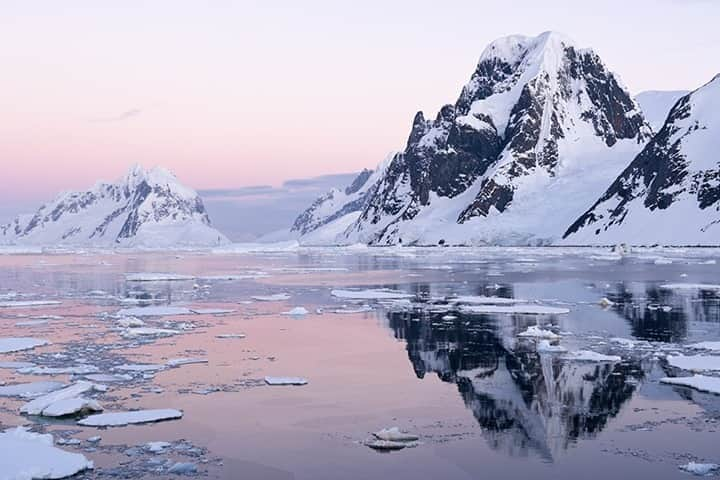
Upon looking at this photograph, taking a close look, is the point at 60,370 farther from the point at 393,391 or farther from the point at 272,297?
the point at 272,297

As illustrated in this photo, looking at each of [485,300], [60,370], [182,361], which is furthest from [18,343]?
[485,300]

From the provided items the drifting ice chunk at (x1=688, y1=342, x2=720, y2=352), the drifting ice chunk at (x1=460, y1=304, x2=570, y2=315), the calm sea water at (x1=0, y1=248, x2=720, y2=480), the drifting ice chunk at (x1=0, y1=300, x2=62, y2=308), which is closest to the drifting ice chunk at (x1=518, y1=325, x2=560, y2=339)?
the calm sea water at (x1=0, y1=248, x2=720, y2=480)

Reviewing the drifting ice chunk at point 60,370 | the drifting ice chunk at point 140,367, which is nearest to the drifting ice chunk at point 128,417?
the drifting ice chunk at point 140,367

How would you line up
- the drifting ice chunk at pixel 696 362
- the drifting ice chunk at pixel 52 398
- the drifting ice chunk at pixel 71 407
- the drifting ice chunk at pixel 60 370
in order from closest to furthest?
the drifting ice chunk at pixel 71 407 < the drifting ice chunk at pixel 52 398 < the drifting ice chunk at pixel 60 370 < the drifting ice chunk at pixel 696 362

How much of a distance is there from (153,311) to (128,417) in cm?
2138

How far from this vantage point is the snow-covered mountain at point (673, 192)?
14338 centimetres

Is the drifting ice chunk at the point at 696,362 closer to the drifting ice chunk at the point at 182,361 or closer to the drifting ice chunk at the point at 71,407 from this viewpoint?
the drifting ice chunk at the point at 182,361

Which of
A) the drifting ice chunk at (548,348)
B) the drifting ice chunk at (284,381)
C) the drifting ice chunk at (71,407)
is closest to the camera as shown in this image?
the drifting ice chunk at (71,407)

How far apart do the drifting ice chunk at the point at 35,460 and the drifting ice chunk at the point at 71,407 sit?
2098 millimetres

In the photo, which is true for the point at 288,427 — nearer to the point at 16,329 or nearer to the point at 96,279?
the point at 16,329

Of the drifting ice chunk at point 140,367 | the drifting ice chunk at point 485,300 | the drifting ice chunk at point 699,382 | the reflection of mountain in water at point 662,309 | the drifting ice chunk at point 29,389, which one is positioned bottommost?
the reflection of mountain in water at point 662,309

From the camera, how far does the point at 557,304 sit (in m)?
38.7

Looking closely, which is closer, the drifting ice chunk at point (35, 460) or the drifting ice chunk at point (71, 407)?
the drifting ice chunk at point (35, 460)

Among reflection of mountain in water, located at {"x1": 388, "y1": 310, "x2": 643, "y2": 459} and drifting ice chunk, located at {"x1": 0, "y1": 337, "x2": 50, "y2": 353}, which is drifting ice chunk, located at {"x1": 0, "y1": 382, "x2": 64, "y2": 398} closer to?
drifting ice chunk, located at {"x1": 0, "y1": 337, "x2": 50, "y2": 353}
